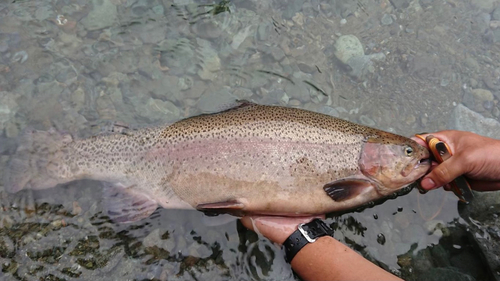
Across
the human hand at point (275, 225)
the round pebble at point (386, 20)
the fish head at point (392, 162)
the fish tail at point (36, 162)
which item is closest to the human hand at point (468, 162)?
the fish head at point (392, 162)

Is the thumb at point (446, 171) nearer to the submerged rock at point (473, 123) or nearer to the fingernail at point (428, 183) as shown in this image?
the fingernail at point (428, 183)

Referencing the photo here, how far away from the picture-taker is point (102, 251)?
3.66m

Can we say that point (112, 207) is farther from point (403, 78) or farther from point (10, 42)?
point (403, 78)

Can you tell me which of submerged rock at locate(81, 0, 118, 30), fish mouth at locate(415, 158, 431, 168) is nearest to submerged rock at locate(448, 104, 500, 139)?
fish mouth at locate(415, 158, 431, 168)

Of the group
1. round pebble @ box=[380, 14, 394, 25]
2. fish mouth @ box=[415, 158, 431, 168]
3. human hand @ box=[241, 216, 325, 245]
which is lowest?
human hand @ box=[241, 216, 325, 245]

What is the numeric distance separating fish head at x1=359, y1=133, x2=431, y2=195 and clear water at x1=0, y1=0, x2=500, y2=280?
0.58 meters

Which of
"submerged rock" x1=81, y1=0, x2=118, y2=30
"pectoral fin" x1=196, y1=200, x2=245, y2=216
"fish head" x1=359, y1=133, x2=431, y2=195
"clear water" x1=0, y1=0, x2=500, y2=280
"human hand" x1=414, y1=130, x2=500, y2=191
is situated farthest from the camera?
"submerged rock" x1=81, y1=0, x2=118, y2=30

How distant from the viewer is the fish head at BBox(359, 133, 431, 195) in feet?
11.8

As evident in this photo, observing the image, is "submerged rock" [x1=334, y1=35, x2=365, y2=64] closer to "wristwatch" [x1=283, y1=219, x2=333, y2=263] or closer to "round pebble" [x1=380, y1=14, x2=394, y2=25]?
"round pebble" [x1=380, y1=14, x2=394, y2=25]

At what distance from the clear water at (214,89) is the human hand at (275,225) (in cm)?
23

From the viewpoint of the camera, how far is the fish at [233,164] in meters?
3.48

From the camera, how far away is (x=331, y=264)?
3.20m

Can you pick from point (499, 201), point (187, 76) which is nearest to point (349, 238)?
point (499, 201)

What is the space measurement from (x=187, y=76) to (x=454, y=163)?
2899mm
